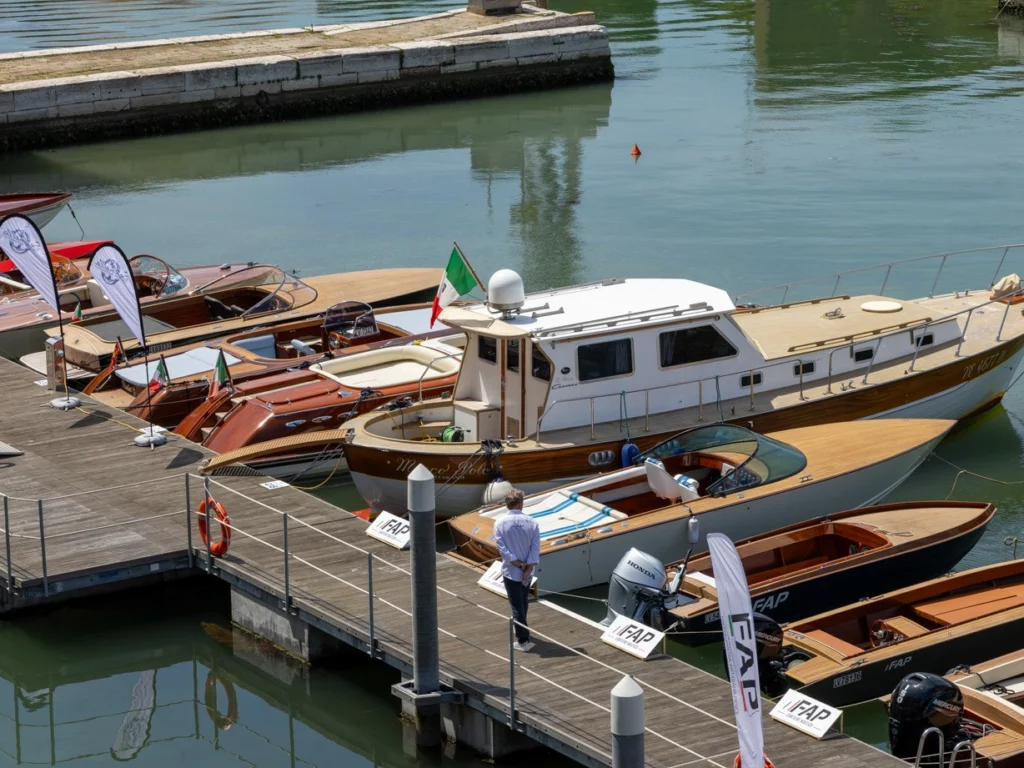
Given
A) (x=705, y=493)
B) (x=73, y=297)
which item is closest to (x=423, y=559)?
(x=705, y=493)

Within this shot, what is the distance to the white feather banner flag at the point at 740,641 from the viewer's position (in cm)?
931

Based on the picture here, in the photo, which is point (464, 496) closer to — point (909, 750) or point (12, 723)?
point (12, 723)

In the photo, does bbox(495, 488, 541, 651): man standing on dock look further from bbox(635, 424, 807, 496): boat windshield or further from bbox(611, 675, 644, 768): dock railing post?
bbox(635, 424, 807, 496): boat windshield

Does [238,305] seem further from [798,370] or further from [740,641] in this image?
[740,641]

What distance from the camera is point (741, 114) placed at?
4238 cm

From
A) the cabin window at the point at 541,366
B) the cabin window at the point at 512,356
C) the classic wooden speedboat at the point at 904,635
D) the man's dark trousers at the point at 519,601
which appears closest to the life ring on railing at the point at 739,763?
the classic wooden speedboat at the point at 904,635

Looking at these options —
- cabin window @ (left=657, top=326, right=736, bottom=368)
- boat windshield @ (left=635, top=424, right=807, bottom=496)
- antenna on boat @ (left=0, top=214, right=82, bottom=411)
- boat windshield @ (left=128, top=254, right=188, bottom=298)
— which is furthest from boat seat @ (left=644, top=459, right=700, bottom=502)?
boat windshield @ (left=128, top=254, right=188, bottom=298)

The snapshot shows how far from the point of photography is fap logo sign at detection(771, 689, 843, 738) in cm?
1165

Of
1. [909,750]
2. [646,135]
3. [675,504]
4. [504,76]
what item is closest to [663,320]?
[675,504]

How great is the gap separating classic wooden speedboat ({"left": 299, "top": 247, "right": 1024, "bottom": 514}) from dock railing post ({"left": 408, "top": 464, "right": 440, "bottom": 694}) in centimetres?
502

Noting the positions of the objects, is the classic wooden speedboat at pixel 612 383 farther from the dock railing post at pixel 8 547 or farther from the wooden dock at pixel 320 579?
the dock railing post at pixel 8 547

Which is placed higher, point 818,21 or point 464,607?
point 818,21

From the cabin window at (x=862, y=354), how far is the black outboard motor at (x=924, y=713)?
8.14 m

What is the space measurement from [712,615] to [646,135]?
91.4 feet
